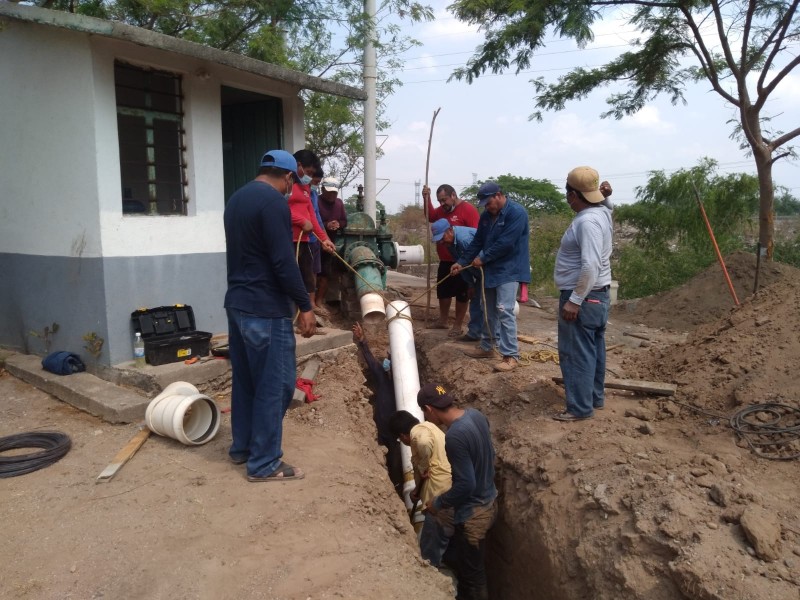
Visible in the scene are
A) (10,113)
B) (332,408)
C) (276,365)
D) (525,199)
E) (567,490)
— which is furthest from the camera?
(525,199)

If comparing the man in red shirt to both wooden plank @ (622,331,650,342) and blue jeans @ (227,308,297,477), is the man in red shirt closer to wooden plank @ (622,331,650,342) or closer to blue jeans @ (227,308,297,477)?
wooden plank @ (622,331,650,342)

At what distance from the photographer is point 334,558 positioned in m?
3.32

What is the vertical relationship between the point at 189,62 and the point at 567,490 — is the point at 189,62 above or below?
above

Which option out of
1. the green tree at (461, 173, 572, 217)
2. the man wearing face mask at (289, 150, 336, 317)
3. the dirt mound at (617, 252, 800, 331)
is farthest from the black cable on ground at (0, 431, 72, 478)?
the green tree at (461, 173, 572, 217)

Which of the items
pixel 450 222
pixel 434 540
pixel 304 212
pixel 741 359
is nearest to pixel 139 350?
pixel 304 212

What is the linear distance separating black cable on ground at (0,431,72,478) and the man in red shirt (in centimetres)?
428

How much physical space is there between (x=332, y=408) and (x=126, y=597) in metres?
2.77

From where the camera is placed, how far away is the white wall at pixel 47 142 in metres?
5.43

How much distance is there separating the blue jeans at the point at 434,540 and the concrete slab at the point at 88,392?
8.09ft

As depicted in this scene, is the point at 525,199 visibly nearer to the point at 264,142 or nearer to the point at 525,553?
the point at 264,142

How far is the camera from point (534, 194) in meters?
31.6

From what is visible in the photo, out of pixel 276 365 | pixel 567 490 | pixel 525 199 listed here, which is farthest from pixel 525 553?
pixel 525 199

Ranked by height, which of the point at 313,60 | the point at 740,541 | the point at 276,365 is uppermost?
the point at 313,60

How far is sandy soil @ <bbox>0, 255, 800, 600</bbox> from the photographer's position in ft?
10.3
